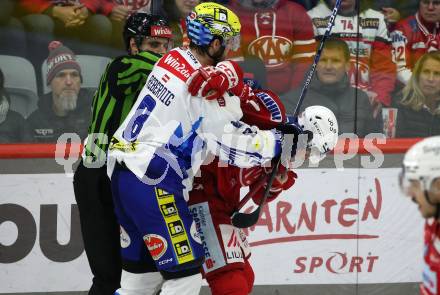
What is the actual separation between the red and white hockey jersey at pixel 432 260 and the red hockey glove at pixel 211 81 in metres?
1.00

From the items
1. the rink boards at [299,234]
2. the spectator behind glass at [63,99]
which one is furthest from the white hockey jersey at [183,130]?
the spectator behind glass at [63,99]

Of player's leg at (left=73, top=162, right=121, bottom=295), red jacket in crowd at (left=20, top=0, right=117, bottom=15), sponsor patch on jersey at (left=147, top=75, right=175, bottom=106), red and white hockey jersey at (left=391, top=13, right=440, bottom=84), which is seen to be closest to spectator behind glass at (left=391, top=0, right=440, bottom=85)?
red and white hockey jersey at (left=391, top=13, right=440, bottom=84)

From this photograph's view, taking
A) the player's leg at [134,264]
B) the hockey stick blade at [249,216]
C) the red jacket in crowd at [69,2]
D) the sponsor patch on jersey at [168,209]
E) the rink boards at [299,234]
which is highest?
the red jacket in crowd at [69,2]

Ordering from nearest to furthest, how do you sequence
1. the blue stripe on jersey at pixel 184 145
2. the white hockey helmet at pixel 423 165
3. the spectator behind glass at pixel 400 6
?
the white hockey helmet at pixel 423 165 → the blue stripe on jersey at pixel 184 145 → the spectator behind glass at pixel 400 6

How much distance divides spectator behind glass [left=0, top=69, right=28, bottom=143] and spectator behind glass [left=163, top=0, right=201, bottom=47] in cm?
87

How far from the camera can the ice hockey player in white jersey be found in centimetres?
377

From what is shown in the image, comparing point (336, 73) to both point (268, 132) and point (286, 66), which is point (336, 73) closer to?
point (286, 66)

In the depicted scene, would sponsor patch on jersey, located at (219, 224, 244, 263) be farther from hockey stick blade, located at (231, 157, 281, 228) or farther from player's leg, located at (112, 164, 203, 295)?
player's leg, located at (112, 164, 203, 295)

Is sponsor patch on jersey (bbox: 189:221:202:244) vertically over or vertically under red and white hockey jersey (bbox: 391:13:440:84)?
under

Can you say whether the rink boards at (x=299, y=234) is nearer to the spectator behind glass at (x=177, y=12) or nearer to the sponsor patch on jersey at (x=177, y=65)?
the spectator behind glass at (x=177, y=12)

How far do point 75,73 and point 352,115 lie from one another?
142 cm

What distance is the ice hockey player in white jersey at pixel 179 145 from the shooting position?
12.4 ft

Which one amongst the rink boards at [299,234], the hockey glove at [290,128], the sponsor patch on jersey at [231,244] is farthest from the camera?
the rink boards at [299,234]

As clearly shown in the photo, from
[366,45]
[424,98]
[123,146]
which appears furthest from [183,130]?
[424,98]
